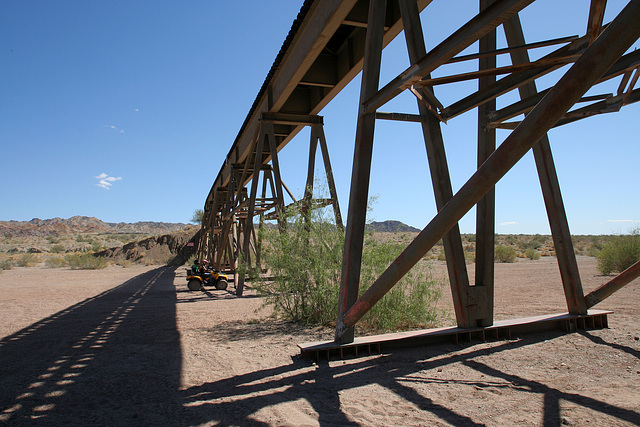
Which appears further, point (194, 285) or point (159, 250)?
point (159, 250)

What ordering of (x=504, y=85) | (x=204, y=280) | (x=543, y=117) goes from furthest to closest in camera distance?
(x=204, y=280) → (x=504, y=85) → (x=543, y=117)

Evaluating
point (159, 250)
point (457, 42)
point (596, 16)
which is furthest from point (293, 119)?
point (159, 250)

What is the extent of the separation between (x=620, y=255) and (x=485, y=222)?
1393 cm

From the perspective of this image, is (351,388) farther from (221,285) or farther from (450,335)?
(221,285)

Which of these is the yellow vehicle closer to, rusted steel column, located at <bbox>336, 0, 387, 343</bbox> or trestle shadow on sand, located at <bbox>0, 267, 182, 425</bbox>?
trestle shadow on sand, located at <bbox>0, 267, 182, 425</bbox>

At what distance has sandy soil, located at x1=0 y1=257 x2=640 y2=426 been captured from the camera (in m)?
3.72

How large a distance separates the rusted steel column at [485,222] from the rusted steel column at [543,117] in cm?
247

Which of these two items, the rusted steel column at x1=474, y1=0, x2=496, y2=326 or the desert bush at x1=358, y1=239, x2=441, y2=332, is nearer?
the rusted steel column at x1=474, y1=0, x2=496, y2=326

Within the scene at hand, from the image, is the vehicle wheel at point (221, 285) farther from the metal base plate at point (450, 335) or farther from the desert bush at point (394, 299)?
the metal base plate at point (450, 335)

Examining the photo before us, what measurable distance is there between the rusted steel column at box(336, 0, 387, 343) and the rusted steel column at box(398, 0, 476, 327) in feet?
1.36

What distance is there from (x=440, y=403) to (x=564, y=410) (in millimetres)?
999

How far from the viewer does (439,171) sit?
6.05 metres

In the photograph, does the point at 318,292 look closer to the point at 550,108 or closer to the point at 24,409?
the point at 24,409

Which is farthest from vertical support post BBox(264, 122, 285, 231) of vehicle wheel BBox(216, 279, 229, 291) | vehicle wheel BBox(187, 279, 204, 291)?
vehicle wheel BBox(187, 279, 204, 291)
